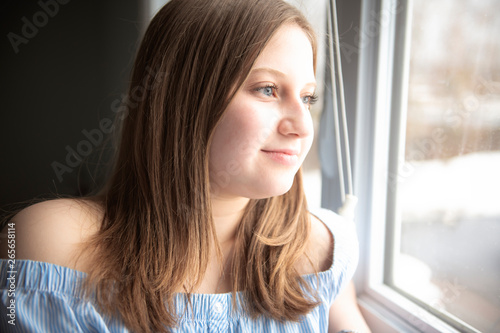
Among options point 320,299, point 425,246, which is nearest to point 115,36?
point 320,299

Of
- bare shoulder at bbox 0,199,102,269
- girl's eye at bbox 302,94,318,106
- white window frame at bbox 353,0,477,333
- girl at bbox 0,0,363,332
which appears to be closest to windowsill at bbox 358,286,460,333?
white window frame at bbox 353,0,477,333

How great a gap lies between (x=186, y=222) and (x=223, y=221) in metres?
0.11

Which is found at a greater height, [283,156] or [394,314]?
[283,156]

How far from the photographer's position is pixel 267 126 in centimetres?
76

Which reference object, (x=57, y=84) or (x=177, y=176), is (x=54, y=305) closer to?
(x=177, y=176)

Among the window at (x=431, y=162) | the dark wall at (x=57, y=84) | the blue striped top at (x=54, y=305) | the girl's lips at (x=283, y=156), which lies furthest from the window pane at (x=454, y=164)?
the dark wall at (x=57, y=84)

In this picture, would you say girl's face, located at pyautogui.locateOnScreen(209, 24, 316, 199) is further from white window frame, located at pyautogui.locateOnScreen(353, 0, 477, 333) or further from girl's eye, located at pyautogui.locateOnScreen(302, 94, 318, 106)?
white window frame, located at pyautogui.locateOnScreen(353, 0, 477, 333)

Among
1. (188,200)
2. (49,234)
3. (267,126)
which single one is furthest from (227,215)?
(49,234)

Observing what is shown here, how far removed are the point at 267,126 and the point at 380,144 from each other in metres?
0.46

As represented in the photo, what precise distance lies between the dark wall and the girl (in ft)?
0.62

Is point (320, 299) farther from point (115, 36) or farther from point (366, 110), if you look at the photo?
point (115, 36)

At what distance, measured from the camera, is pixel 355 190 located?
1128 millimetres

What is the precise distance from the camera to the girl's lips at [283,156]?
0.77 m

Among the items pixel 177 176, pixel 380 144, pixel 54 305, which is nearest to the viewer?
pixel 54 305
